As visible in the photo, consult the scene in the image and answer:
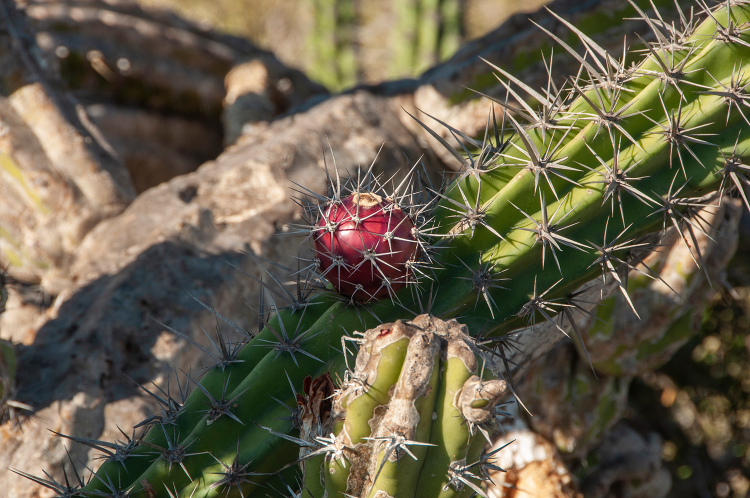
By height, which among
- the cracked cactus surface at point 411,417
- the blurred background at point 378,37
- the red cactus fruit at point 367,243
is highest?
the red cactus fruit at point 367,243

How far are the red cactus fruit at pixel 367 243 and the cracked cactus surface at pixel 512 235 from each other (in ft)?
0.07

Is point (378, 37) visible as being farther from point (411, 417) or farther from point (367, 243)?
point (411, 417)

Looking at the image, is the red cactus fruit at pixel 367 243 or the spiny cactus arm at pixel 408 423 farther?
the red cactus fruit at pixel 367 243

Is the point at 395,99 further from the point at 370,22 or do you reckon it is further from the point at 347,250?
the point at 370,22

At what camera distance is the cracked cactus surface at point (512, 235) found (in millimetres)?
1725

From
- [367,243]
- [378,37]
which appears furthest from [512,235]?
[378,37]

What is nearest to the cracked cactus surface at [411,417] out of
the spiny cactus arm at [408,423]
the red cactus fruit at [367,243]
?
the spiny cactus arm at [408,423]

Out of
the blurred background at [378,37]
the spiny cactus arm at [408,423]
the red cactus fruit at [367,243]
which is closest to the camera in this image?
the spiny cactus arm at [408,423]

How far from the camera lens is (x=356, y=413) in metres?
1.40

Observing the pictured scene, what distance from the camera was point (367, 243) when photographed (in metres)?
1.68

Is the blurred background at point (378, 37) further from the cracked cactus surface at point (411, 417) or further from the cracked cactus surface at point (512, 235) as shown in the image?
the cracked cactus surface at point (411, 417)

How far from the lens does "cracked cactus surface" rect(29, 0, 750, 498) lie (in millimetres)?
1725

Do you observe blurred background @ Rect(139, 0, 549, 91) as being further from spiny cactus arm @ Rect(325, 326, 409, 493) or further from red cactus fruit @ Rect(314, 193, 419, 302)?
spiny cactus arm @ Rect(325, 326, 409, 493)

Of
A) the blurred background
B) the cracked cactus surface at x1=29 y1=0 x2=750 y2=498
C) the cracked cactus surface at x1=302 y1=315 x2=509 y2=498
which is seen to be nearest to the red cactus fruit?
the cracked cactus surface at x1=29 y1=0 x2=750 y2=498
